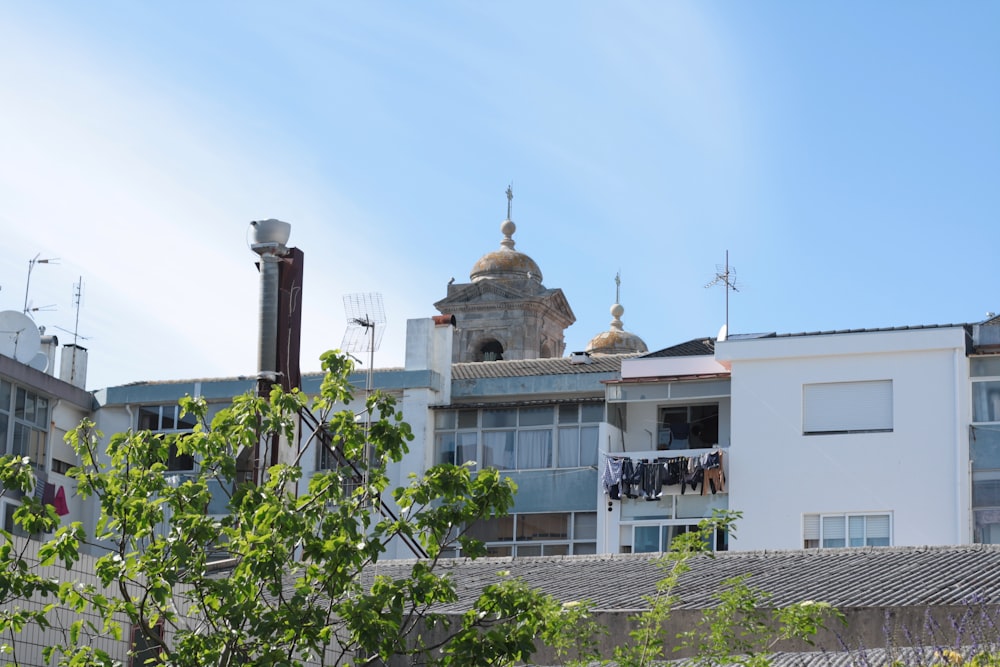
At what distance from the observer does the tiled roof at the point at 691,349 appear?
44.7m

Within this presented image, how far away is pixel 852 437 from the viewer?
40781mm

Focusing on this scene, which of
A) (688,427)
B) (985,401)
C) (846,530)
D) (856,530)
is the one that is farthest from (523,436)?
(985,401)

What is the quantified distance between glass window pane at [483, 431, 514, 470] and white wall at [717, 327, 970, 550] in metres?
5.44

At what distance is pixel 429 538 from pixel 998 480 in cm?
2748

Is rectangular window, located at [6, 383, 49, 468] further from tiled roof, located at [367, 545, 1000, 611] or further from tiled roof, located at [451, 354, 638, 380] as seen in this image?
tiled roof, located at [367, 545, 1000, 611]

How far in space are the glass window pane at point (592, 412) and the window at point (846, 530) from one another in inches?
231

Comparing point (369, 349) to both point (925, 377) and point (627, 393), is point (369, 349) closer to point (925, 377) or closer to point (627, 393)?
point (627, 393)

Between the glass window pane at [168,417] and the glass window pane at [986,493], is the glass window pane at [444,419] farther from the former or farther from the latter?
the glass window pane at [986,493]

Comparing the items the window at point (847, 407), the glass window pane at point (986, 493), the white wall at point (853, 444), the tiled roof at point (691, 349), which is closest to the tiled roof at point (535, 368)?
the tiled roof at point (691, 349)

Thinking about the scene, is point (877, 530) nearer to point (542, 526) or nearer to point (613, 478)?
point (613, 478)

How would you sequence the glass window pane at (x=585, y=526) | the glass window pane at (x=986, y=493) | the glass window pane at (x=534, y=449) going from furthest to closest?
the glass window pane at (x=534, y=449), the glass window pane at (x=585, y=526), the glass window pane at (x=986, y=493)

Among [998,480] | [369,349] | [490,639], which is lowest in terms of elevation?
[490,639]

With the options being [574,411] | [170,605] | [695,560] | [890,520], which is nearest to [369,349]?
[574,411]

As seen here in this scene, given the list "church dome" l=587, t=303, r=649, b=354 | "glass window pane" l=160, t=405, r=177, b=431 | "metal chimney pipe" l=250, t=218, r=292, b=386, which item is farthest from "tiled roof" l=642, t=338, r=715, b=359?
"church dome" l=587, t=303, r=649, b=354
